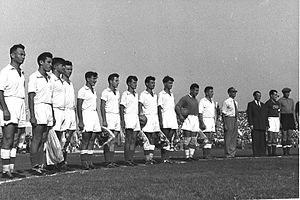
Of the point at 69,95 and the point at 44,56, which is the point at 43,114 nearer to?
the point at 44,56

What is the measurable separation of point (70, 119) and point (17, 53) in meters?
1.98

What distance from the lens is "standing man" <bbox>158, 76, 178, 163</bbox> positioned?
426 inches

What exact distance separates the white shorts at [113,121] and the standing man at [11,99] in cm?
270

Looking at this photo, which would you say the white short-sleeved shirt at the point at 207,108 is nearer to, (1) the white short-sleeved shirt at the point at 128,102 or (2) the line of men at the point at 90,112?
(2) the line of men at the point at 90,112

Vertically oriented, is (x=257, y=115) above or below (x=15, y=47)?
below

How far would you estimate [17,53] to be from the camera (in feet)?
23.4

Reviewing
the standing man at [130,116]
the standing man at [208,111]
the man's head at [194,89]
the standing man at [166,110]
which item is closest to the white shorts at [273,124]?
the standing man at [208,111]

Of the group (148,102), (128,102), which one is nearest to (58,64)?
(128,102)

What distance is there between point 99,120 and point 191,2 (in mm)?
2680

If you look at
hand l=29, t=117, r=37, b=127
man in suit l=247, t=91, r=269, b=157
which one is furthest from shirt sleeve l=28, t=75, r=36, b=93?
man in suit l=247, t=91, r=269, b=157

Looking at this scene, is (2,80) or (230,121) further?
(230,121)

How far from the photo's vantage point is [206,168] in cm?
895

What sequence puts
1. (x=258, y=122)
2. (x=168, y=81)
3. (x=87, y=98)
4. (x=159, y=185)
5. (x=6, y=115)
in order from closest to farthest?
(x=159, y=185) → (x=6, y=115) → (x=87, y=98) → (x=168, y=81) → (x=258, y=122)

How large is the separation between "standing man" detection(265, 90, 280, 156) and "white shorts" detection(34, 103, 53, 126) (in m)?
6.94
